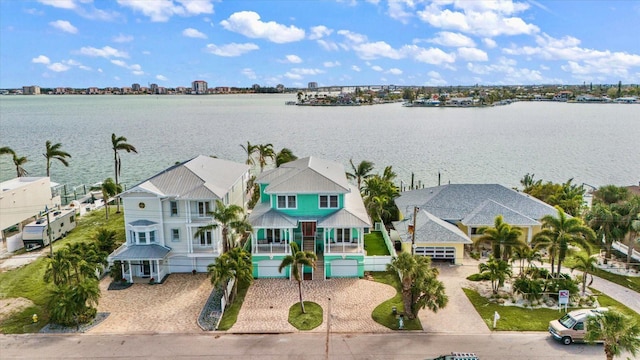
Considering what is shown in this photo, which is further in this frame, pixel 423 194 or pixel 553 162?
pixel 553 162

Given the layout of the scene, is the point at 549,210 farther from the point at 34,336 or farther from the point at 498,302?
the point at 34,336

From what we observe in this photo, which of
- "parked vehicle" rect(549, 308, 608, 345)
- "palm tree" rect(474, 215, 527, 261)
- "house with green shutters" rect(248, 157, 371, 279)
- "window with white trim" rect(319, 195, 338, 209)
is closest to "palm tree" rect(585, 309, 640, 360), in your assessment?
"parked vehicle" rect(549, 308, 608, 345)

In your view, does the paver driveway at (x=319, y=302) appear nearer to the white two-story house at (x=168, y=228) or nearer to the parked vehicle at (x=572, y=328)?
the white two-story house at (x=168, y=228)

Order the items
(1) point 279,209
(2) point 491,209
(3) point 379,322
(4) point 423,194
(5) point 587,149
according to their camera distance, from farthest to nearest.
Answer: (5) point 587,149 → (4) point 423,194 → (2) point 491,209 → (1) point 279,209 → (3) point 379,322

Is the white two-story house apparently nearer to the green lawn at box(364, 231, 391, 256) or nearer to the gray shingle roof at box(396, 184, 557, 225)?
the green lawn at box(364, 231, 391, 256)

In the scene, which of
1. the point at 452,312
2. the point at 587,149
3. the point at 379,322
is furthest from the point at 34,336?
the point at 587,149

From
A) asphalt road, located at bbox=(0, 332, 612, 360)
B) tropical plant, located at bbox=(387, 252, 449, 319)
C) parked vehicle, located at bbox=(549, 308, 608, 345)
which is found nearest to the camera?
asphalt road, located at bbox=(0, 332, 612, 360)

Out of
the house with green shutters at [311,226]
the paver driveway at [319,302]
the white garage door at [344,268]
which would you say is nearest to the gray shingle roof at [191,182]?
the house with green shutters at [311,226]
